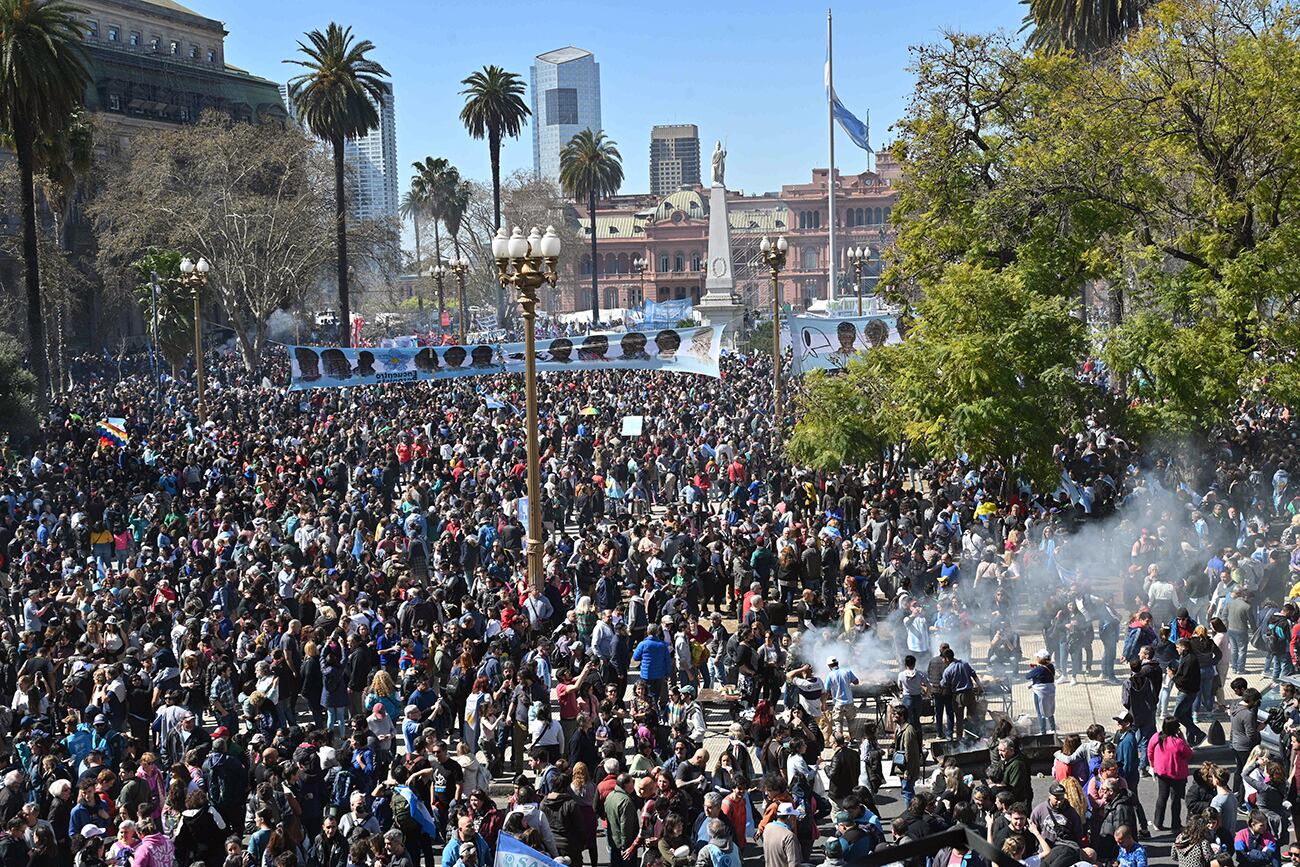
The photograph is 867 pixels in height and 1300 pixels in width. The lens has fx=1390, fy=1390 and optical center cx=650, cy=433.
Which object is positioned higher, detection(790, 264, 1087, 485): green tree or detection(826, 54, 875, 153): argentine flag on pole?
detection(826, 54, 875, 153): argentine flag on pole

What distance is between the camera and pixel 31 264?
126ft

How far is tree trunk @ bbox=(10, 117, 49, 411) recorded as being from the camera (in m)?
37.4

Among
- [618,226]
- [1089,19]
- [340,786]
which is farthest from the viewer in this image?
[618,226]

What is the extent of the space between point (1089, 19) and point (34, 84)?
102ft

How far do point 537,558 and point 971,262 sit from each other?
11.5 metres

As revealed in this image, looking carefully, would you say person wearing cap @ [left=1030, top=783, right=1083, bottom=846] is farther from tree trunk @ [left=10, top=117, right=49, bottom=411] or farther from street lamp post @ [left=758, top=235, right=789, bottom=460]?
tree trunk @ [left=10, top=117, right=49, bottom=411]

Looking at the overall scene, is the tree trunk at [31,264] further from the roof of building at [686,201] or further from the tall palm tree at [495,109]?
the roof of building at [686,201]

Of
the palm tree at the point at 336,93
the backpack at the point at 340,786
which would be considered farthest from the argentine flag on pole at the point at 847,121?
the backpack at the point at 340,786

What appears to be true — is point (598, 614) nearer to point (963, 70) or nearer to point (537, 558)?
point (537, 558)

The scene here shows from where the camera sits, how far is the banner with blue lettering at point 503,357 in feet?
123

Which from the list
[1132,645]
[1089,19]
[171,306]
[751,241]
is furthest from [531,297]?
[751,241]

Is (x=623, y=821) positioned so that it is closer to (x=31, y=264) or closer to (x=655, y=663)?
(x=655, y=663)

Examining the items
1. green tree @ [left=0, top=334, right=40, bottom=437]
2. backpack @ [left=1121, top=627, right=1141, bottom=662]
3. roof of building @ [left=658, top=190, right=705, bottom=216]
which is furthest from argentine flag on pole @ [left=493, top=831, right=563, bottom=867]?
roof of building @ [left=658, top=190, right=705, bottom=216]

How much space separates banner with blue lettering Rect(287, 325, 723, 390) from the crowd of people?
24.6 ft
